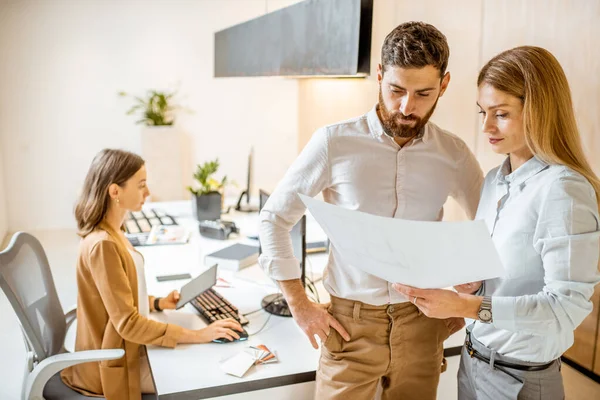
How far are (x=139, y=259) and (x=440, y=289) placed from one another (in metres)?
1.10

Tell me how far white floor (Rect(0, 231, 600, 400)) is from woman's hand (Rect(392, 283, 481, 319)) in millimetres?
565

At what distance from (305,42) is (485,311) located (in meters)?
1.19

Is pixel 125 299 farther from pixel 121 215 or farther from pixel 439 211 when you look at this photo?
pixel 439 211

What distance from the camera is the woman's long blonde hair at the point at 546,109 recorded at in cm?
106

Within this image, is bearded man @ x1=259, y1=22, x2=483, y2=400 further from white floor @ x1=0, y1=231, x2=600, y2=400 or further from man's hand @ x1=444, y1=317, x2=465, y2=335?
white floor @ x1=0, y1=231, x2=600, y2=400

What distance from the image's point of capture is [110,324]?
1691 mm

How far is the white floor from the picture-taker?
4.81 ft

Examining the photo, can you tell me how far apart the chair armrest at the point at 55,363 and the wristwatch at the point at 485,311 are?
106 centimetres

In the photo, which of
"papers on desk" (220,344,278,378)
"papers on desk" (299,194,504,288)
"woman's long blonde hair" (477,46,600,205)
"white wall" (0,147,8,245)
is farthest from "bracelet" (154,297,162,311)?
"white wall" (0,147,8,245)

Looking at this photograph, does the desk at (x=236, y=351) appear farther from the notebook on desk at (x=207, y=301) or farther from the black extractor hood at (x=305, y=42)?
the black extractor hood at (x=305, y=42)

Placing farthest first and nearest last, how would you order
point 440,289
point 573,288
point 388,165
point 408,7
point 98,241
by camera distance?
point 408,7, point 98,241, point 388,165, point 440,289, point 573,288

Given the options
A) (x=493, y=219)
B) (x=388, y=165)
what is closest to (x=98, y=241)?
(x=388, y=165)

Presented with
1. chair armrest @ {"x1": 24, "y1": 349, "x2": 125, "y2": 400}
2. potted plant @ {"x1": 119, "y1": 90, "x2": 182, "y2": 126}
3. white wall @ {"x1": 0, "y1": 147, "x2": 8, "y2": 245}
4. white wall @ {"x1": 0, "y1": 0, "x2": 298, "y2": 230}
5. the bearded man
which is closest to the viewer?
the bearded man

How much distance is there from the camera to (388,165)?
52.7 inches
